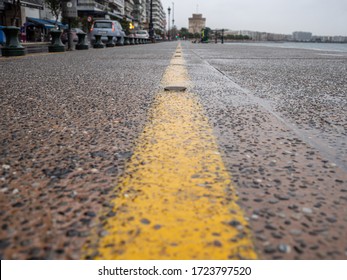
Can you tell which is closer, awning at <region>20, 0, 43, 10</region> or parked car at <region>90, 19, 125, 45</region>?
parked car at <region>90, 19, 125, 45</region>

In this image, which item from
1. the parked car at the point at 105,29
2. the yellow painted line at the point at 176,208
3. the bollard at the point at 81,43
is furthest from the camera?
the parked car at the point at 105,29

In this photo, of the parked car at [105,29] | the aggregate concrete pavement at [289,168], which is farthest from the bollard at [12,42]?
the parked car at [105,29]

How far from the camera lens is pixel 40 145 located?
1458mm

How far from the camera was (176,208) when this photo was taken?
2.99 feet

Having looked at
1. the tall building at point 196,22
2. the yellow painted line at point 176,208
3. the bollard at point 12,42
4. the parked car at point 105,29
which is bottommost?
the yellow painted line at point 176,208

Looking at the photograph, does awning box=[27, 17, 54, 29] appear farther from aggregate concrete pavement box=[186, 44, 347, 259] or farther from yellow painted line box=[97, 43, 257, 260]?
yellow painted line box=[97, 43, 257, 260]

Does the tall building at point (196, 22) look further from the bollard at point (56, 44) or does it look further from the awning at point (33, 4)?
the bollard at point (56, 44)

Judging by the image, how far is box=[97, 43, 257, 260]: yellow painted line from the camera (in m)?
0.74

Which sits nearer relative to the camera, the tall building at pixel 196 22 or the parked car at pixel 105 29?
the parked car at pixel 105 29

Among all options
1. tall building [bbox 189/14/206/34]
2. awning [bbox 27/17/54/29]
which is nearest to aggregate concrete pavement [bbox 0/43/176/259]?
awning [bbox 27/17/54/29]

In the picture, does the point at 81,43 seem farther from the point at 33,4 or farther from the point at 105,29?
the point at 33,4

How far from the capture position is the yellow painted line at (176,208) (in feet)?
2.43

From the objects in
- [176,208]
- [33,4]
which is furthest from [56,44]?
[33,4]

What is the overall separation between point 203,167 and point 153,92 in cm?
180
